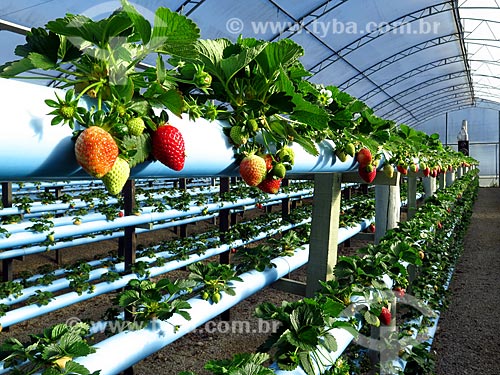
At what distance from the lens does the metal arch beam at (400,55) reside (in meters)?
13.5

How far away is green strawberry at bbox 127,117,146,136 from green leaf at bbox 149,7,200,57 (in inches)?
4.2

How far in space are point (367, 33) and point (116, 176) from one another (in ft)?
40.4

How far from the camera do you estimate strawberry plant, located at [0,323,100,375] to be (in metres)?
0.98

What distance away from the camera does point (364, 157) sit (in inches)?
60.9

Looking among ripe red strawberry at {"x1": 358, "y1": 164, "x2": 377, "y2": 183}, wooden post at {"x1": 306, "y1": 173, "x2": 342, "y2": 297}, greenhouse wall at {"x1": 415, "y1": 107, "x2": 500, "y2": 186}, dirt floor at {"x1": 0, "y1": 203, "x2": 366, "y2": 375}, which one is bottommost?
dirt floor at {"x1": 0, "y1": 203, "x2": 366, "y2": 375}

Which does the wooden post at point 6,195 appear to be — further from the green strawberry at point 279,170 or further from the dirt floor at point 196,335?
the green strawberry at point 279,170

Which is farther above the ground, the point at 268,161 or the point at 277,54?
the point at 277,54

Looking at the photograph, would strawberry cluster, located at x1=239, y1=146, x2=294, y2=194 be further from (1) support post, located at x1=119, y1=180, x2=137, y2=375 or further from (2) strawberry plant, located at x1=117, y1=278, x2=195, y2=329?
(1) support post, located at x1=119, y1=180, x2=137, y2=375

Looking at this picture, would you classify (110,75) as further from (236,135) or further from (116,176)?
(236,135)

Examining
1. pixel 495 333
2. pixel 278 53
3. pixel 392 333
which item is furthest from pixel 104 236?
pixel 278 53

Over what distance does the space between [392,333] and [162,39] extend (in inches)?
94.6

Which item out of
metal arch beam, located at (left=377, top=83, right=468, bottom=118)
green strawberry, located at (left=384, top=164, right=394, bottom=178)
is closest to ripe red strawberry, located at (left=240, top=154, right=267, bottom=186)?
green strawberry, located at (left=384, top=164, right=394, bottom=178)

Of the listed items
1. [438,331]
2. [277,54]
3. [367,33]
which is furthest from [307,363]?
[367,33]

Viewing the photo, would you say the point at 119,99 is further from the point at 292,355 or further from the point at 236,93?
the point at 292,355
